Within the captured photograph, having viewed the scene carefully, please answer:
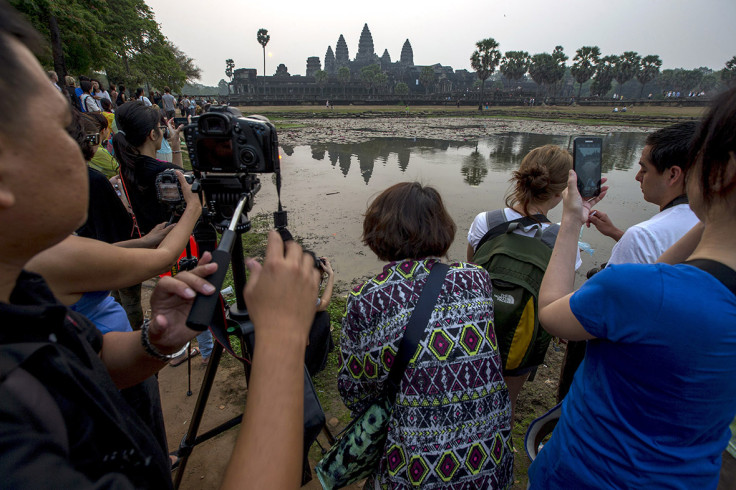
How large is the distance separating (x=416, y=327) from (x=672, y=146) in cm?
169

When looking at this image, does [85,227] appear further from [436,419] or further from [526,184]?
[526,184]

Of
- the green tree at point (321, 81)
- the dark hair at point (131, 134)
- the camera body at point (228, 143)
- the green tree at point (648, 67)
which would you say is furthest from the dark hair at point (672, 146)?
the green tree at point (648, 67)

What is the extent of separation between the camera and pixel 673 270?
911mm

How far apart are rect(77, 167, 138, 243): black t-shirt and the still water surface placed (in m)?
1.79

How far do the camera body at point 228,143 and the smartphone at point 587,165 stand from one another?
1.38 metres

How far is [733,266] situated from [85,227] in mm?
3281

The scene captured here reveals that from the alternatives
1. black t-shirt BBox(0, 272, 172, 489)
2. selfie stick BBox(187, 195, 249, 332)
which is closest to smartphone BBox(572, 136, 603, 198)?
Answer: selfie stick BBox(187, 195, 249, 332)

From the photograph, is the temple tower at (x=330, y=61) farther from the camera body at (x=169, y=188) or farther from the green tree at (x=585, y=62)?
the camera body at (x=169, y=188)

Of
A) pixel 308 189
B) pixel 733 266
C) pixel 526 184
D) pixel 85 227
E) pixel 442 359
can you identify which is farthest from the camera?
pixel 308 189

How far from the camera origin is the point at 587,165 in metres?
1.68

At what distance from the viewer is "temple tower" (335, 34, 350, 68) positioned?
8112 centimetres

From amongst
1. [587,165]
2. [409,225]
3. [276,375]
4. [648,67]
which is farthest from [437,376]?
[648,67]

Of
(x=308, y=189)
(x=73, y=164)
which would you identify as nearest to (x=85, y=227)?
(x=73, y=164)

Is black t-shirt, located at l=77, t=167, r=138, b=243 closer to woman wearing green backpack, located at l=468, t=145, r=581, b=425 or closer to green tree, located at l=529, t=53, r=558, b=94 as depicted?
woman wearing green backpack, located at l=468, t=145, r=581, b=425
